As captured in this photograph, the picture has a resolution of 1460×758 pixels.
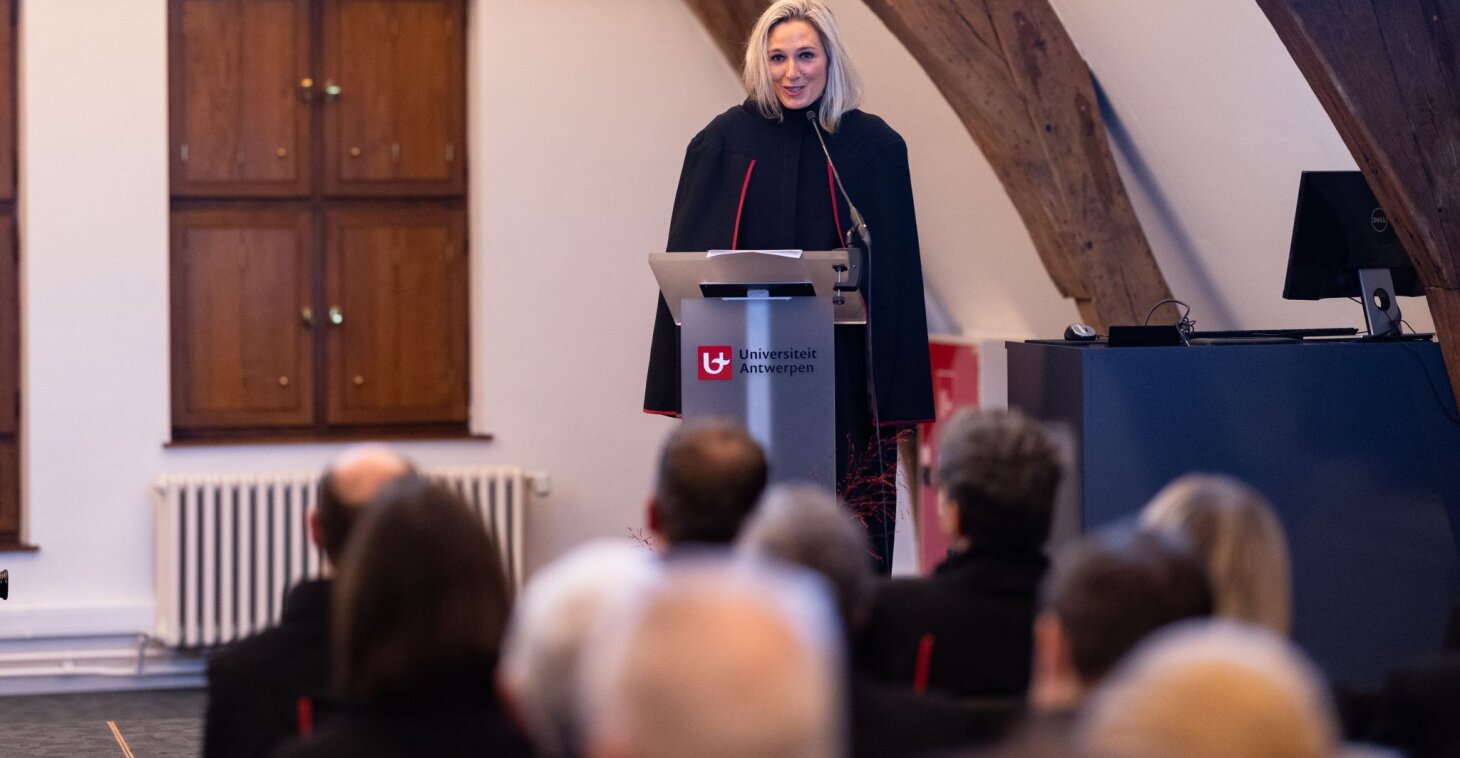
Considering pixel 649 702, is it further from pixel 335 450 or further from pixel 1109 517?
pixel 335 450

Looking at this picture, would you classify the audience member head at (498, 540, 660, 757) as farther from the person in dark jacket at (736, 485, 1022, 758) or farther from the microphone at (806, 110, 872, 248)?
the microphone at (806, 110, 872, 248)

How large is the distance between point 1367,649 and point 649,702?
2.65 meters

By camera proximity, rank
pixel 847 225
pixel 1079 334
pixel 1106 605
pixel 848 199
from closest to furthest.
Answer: pixel 1106 605
pixel 848 199
pixel 1079 334
pixel 847 225

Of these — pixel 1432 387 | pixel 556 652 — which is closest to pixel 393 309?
pixel 1432 387

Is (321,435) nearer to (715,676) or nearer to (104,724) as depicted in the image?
(104,724)

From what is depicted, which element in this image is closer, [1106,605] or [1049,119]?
[1106,605]

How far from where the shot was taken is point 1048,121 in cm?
434

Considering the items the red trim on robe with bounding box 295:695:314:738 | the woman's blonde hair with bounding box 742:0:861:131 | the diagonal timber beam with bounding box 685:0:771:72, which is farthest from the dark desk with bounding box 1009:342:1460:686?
the diagonal timber beam with bounding box 685:0:771:72

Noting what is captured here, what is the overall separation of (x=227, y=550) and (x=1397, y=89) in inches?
147

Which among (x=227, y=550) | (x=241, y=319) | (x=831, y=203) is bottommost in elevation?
(x=227, y=550)

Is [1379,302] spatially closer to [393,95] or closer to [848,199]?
[848,199]

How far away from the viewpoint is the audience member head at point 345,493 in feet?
6.79

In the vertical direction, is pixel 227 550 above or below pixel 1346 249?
below

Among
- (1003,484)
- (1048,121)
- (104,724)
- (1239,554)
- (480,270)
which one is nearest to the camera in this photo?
(1239,554)
